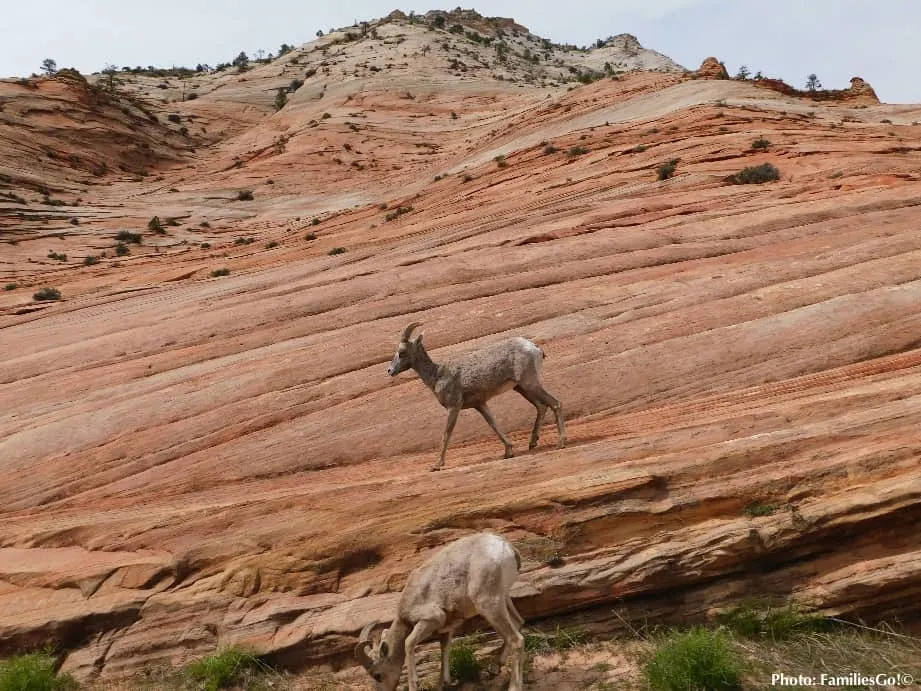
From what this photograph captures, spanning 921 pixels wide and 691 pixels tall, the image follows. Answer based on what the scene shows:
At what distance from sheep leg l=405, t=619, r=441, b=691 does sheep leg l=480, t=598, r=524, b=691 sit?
0.48 metres

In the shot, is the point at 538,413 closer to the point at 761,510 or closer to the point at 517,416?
the point at 517,416

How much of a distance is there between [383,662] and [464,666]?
3.09 ft

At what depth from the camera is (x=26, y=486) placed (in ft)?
36.4

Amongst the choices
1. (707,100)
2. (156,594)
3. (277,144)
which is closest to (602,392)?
(156,594)

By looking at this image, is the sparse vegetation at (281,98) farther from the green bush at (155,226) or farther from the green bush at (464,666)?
the green bush at (464,666)

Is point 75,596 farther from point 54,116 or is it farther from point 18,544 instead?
point 54,116

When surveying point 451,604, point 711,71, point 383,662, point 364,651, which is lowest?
point 383,662

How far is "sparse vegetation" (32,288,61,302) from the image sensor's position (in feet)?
74.3

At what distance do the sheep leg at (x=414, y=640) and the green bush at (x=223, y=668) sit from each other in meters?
1.88

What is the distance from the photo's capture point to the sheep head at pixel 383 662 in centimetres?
659

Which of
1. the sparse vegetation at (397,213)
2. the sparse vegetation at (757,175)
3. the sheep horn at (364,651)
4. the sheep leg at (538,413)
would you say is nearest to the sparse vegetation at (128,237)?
the sparse vegetation at (397,213)

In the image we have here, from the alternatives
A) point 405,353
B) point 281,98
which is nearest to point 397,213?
point 405,353

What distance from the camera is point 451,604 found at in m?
6.56

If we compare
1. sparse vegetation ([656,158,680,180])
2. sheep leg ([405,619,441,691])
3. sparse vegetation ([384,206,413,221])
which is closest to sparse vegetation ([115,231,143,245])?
sparse vegetation ([384,206,413,221])
